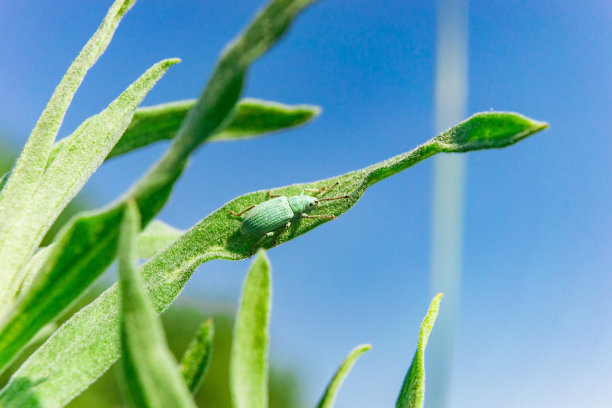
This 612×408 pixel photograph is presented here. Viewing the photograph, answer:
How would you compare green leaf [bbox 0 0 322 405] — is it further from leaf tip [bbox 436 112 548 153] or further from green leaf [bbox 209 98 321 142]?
green leaf [bbox 209 98 321 142]

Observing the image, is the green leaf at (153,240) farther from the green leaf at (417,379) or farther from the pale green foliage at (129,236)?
the green leaf at (417,379)

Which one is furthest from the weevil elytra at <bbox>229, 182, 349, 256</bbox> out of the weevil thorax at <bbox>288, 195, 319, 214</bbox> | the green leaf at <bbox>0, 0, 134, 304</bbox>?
the green leaf at <bbox>0, 0, 134, 304</bbox>

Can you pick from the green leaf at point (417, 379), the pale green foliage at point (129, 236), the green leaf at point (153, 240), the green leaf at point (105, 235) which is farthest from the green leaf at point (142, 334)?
the green leaf at point (153, 240)

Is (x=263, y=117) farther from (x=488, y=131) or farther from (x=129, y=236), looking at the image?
(x=129, y=236)

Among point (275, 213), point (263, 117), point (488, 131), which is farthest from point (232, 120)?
point (488, 131)

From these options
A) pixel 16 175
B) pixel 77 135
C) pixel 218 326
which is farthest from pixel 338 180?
pixel 218 326

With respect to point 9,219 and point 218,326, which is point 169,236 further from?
point 218,326
